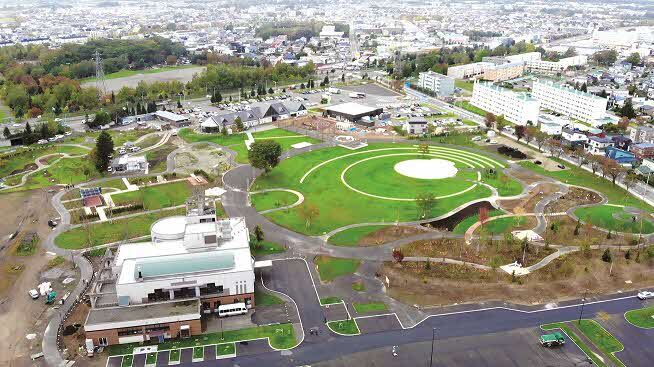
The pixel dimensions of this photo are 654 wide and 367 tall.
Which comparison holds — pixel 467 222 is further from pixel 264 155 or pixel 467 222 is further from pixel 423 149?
pixel 264 155

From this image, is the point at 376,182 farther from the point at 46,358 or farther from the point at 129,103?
the point at 129,103

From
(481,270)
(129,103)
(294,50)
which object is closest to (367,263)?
(481,270)

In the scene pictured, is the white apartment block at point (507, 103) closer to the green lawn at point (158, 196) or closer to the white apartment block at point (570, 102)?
the white apartment block at point (570, 102)

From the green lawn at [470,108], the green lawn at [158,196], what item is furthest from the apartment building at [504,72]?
the green lawn at [158,196]

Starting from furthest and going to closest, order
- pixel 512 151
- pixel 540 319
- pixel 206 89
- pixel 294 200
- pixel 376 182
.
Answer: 1. pixel 206 89
2. pixel 512 151
3. pixel 376 182
4. pixel 294 200
5. pixel 540 319

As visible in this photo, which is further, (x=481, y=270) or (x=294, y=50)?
(x=294, y=50)

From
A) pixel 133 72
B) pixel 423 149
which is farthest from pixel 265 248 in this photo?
pixel 133 72

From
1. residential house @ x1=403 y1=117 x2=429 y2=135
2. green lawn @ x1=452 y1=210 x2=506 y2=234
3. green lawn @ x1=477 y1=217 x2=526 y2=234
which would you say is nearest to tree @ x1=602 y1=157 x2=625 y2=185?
green lawn @ x1=477 y1=217 x2=526 y2=234
